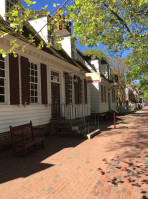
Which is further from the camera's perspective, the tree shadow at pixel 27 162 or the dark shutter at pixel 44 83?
the dark shutter at pixel 44 83

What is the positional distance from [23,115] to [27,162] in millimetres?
2732

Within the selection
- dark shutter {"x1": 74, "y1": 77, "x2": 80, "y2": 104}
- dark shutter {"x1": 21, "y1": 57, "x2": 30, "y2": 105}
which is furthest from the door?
dark shutter {"x1": 21, "y1": 57, "x2": 30, "y2": 105}

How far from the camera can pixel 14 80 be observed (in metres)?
7.11

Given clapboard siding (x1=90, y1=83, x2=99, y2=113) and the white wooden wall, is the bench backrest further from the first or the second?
clapboard siding (x1=90, y1=83, x2=99, y2=113)

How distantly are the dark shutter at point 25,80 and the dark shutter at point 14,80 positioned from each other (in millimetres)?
342

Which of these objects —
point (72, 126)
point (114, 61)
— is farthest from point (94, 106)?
point (114, 61)

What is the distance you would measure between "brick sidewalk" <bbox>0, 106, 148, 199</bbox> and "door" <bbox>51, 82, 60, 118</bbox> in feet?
11.8

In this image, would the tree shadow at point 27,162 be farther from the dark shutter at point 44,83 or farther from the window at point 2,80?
the dark shutter at point 44,83

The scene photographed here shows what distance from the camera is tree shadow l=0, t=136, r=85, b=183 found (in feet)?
14.4

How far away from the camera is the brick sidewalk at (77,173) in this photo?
3461mm

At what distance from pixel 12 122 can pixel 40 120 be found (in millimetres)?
1929

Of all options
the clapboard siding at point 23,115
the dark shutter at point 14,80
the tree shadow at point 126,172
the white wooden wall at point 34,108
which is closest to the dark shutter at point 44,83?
the white wooden wall at point 34,108

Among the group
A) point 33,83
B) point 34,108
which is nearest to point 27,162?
point 34,108

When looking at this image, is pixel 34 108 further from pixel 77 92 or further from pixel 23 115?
pixel 77 92
